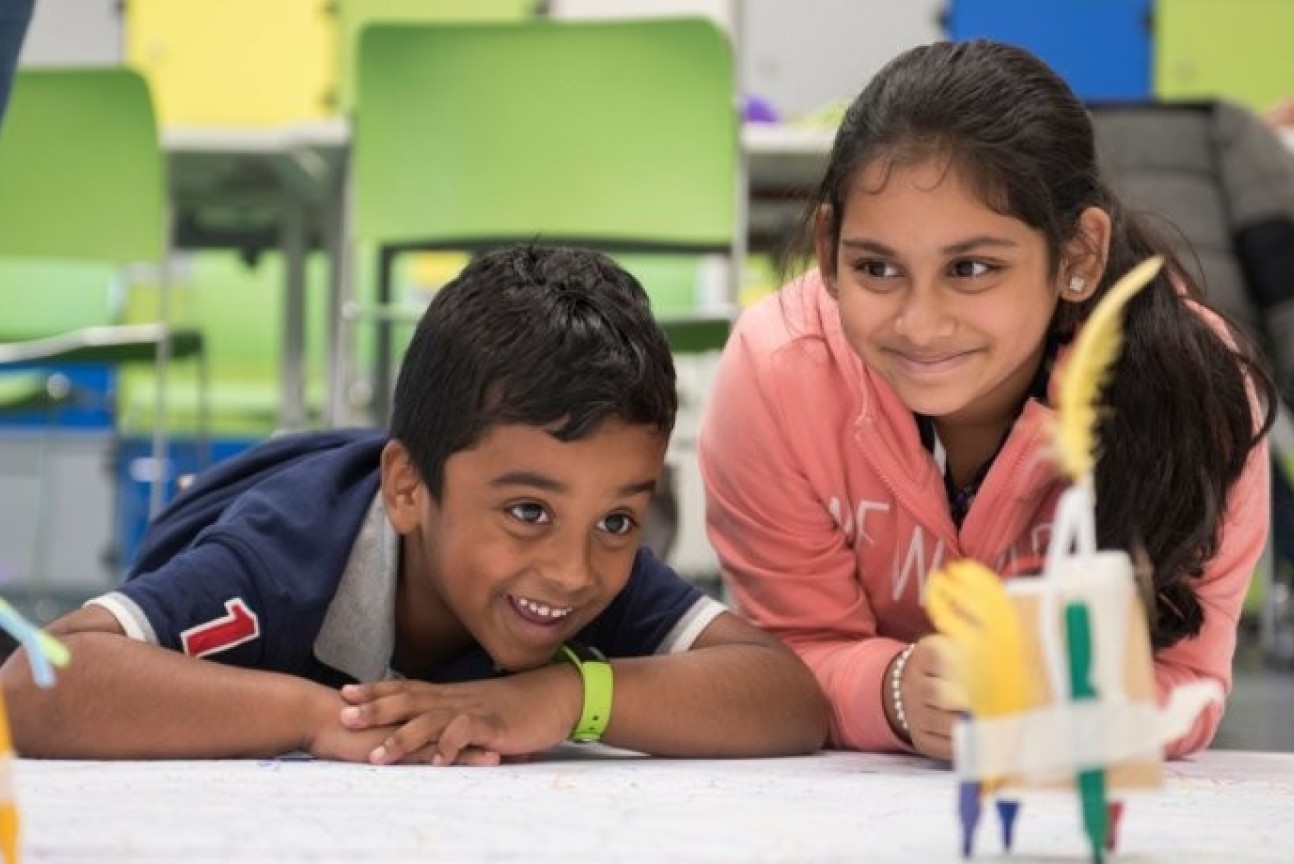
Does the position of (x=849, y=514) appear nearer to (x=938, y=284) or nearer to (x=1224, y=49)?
(x=938, y=284)

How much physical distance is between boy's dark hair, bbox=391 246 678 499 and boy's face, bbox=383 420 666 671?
17 mm

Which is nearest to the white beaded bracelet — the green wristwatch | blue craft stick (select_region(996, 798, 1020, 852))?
the green wristwatch

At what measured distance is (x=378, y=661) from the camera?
150cm

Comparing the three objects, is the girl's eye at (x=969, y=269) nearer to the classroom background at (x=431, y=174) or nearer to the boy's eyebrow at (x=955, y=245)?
the boy's eyebrow at (x=955, y=245)

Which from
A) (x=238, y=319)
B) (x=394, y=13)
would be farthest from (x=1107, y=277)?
(x=238, y=319)

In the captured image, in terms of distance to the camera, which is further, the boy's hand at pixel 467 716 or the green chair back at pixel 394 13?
the green chair back at pixel 394 13

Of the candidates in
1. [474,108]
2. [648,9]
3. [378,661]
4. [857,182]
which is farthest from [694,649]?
[648,9]

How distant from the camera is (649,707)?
1.42m

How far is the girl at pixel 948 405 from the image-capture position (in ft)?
4.65

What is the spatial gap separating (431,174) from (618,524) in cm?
148

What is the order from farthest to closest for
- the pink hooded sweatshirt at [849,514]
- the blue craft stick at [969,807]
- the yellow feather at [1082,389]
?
1. the pink hooded sweatshirt at [849,514]
2. the blue craft stick at [969,807]
3. the yellow feather at [1082,389]

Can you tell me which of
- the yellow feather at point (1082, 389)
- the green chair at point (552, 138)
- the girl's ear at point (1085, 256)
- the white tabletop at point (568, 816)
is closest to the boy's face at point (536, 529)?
the white tabletop at point (568, 816)

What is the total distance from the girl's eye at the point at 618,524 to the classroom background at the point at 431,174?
2.23 ft

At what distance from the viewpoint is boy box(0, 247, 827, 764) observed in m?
1.32
